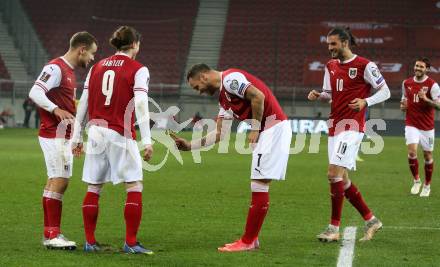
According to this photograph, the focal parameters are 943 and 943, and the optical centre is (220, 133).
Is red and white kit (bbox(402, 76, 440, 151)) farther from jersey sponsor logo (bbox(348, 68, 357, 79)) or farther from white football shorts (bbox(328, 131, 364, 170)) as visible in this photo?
white football shorts (bbox(328, 131, 364, 170))

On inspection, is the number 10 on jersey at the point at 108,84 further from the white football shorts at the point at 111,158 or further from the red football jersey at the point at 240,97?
the red football jersey at the point at 240,97

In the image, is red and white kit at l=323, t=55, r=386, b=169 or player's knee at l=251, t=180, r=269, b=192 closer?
player's knee at l=251, t=180, r=269, b=192

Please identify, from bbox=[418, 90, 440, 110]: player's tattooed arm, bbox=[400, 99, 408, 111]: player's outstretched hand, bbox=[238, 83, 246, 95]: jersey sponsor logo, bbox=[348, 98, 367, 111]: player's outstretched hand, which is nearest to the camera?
bbox=[238, 83, 246, 95]: jersey sponsor logo

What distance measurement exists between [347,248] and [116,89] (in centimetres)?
288

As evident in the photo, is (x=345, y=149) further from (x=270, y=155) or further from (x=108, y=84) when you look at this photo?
(x=108, y=84)

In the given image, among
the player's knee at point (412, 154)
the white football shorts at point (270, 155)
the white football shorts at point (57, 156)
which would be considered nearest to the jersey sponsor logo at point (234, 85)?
the white football shorts at point (270, 155)

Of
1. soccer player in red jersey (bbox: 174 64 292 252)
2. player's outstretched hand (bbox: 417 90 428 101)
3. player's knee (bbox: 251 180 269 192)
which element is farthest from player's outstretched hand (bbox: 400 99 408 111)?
player's knee (bbox: 251 180 269 192)

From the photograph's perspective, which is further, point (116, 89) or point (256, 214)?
point (256, 214)

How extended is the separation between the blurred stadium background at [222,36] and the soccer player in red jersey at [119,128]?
3114 centimetres

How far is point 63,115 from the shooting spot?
936cm

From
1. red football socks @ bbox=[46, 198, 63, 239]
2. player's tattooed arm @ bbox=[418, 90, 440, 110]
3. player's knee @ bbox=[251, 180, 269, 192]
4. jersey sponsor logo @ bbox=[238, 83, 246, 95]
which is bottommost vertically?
red football socks @ bbox=[46, 198, 63, 239]

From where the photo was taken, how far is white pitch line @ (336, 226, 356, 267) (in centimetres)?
876

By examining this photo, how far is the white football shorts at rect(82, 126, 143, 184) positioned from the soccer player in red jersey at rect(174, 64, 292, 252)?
570mm

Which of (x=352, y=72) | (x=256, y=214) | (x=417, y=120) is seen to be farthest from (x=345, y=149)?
(x=417, y=120)
